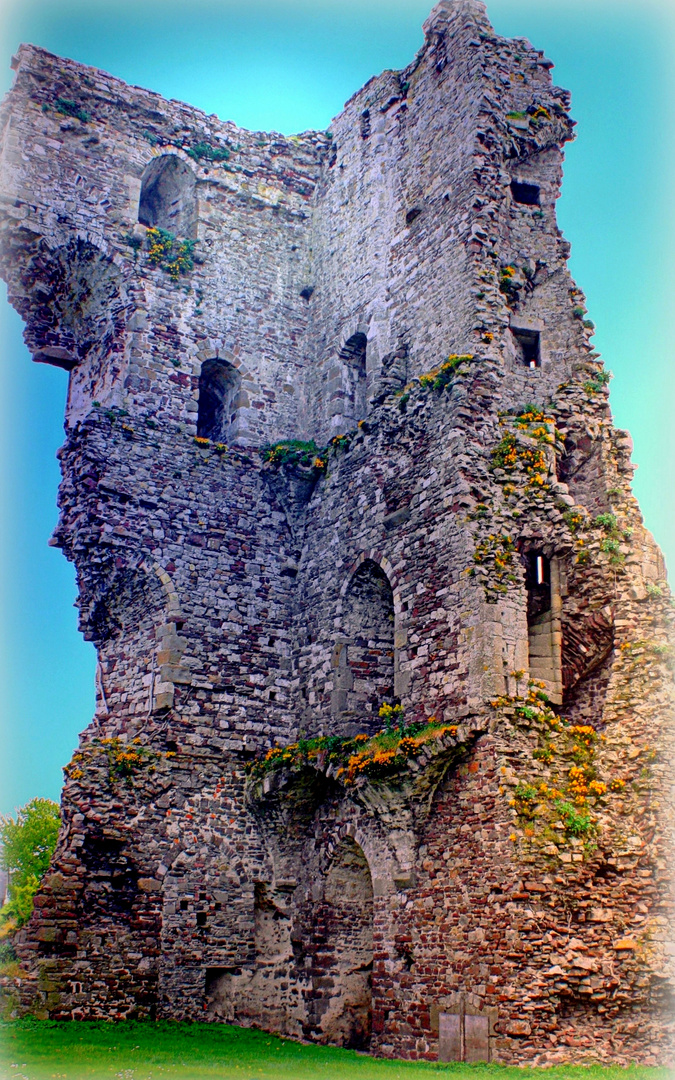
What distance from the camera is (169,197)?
960 inches

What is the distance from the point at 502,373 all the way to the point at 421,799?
22.5 ft

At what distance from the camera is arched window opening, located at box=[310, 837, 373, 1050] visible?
59.3 feet


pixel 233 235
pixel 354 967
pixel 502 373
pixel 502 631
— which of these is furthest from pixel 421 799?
pixel 233 235

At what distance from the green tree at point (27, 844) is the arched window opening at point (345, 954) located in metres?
22.0

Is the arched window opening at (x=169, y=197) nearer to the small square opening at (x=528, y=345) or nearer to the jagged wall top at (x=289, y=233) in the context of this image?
the jagged wall top at (x=289, y=233)

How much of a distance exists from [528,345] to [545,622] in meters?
5.11

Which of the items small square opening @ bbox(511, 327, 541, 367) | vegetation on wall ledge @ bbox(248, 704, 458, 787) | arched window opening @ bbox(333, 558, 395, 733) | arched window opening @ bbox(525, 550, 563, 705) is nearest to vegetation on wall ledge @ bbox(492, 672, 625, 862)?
arched window opening @ bbox(525, 550, 563, 705)

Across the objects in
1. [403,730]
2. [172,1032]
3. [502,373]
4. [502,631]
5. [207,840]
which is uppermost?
[502,373]

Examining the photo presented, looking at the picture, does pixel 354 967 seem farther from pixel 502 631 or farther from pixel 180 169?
pixel 180 169

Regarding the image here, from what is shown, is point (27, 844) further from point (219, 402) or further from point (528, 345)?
point (528, 345)

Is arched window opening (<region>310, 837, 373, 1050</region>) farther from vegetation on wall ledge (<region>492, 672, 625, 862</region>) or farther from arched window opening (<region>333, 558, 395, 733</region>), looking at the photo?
vegetation on wall ledge (<region>492, 672, 625, 862</region>)

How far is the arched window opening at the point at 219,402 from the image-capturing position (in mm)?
23016

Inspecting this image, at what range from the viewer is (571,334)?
1897 centimetres

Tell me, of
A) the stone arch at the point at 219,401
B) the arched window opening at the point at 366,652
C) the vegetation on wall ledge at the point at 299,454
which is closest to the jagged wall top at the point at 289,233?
the stone arch at the point at 219,401
